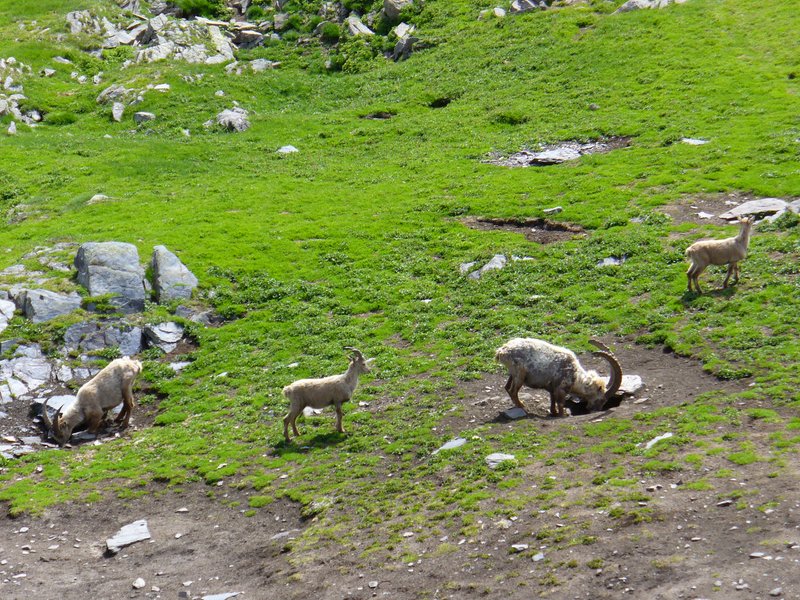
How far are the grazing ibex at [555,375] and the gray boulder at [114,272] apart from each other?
1819 centimetres

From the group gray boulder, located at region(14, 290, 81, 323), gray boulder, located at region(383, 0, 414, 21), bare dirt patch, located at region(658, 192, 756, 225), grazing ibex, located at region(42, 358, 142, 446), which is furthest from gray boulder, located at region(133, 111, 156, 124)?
bare dirt patch, located at region(658, 192, 756, 225)

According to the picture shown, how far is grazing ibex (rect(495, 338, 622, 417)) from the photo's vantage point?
24141 mm

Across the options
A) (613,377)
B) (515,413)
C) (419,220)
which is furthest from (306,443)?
(419,220)

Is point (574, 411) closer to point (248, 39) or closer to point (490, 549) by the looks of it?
point (490, 549)

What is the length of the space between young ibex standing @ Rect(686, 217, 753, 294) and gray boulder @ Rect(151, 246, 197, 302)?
20.5 meters

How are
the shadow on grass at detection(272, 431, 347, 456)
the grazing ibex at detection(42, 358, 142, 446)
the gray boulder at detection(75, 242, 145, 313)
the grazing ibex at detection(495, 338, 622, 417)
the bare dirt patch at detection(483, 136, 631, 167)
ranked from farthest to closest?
the bare dirt patch at detection(483, 136, 631, 167), the gray boulder at detection(75, 242, 145, 313), the grazing ibex at detection(42, 358, 142, 446), the shadow on grass at detection(272, 431, 347, 456), the grazing ibex at detection(495, 338, 622, 417)

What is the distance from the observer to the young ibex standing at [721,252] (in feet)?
99.4

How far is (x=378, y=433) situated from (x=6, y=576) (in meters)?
10.1

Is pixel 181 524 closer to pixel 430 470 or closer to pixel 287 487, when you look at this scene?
pixel 287 487

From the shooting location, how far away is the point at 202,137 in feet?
199

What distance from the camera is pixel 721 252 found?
30516mm

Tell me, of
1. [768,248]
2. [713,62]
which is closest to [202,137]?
[713,62]

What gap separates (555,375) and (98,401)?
15063 millimetres

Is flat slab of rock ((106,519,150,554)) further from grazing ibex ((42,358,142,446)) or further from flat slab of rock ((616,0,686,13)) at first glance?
flat slab of rock ((616,0,686,13))
